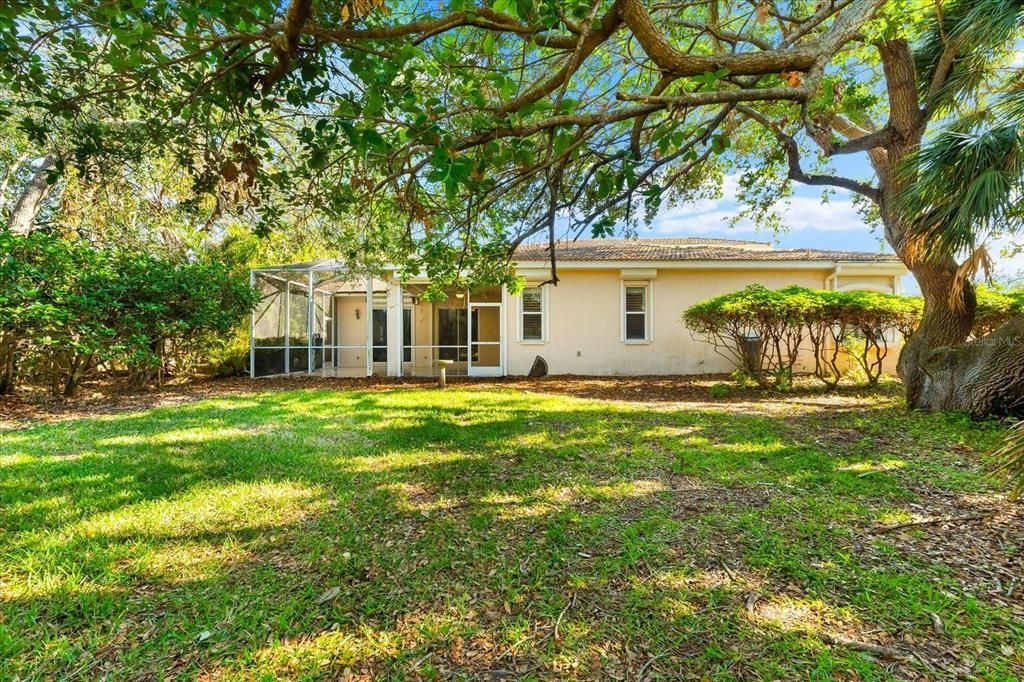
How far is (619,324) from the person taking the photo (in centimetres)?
1298

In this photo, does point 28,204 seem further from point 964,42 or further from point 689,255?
point 964,42

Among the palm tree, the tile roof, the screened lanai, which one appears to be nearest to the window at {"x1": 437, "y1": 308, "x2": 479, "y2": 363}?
the screened lanai

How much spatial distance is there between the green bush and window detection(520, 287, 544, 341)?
25.4 feet

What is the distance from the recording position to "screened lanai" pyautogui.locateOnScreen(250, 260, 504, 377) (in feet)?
42.5

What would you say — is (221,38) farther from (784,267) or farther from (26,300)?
(784,267)

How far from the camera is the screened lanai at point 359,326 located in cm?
1295

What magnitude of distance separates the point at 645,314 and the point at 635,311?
316 mm

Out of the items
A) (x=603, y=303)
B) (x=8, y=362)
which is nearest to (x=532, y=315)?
(x=603, y=303)

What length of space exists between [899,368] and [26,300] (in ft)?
49.2

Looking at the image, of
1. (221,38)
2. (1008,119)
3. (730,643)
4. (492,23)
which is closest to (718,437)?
(730,643)

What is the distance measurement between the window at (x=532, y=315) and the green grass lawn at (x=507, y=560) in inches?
314

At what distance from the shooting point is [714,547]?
2.83m

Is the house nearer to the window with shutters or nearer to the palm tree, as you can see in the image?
the window with shutters

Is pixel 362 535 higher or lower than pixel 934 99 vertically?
lower
